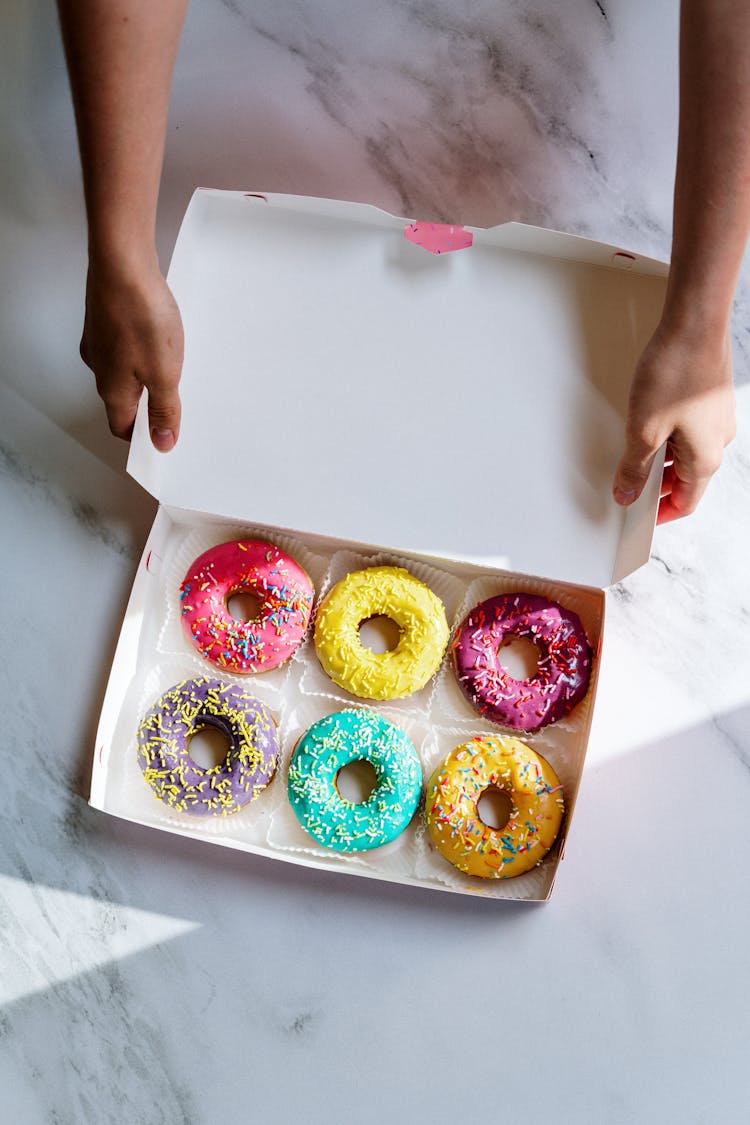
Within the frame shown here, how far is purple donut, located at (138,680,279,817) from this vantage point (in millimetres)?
1437

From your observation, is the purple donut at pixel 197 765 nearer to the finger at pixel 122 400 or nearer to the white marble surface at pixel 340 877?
the white marble surface at pixel 340 877

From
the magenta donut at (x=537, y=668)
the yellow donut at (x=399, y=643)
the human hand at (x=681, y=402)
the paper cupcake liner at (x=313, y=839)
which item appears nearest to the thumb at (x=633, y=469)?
the human hand at (x=681, y=402)

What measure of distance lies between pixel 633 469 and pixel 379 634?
45cm

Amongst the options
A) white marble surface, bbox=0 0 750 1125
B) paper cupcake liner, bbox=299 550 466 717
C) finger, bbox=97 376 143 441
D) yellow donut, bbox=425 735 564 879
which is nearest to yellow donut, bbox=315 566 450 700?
paper cupcake liner, bbox=299 550 466 717

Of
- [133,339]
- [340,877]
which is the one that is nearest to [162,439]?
[133,339]

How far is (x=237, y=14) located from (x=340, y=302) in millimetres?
555

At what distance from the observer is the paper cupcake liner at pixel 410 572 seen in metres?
1.50

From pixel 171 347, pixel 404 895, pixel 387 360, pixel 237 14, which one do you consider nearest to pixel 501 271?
pixel 387 360

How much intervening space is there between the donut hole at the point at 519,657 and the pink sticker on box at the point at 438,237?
561 mm

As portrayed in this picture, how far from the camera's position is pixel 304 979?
4.79ft

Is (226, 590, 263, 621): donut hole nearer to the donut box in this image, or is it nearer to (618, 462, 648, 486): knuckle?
the donut box

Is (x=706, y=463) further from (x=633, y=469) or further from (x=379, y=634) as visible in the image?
(x=379, y=634)

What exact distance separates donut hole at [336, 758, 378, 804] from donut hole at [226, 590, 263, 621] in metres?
0.26

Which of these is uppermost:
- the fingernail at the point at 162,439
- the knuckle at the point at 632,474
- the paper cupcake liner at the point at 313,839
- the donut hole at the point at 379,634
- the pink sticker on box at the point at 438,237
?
the pink sticker on box at the point at 438,237
